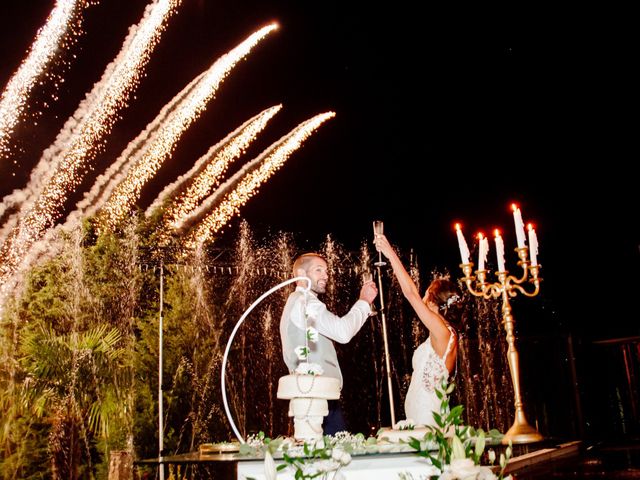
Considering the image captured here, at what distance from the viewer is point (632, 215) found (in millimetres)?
13641

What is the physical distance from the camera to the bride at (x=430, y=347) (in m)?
4.93

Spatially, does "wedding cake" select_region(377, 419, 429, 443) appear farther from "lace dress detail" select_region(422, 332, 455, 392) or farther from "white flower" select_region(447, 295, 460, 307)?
"white flower" select_region(447, 295, 460, 307)

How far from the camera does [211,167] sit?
15.7 meters

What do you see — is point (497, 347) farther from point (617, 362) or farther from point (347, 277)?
point (617, 362)

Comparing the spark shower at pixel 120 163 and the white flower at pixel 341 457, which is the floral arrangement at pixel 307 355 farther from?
the spark shower at pixel 120 163

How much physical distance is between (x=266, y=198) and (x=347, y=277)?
489 cm

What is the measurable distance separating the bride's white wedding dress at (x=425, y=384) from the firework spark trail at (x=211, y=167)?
11038mm

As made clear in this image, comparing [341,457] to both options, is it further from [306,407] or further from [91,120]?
[91,120]

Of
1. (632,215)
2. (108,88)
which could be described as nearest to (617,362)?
(632,215)

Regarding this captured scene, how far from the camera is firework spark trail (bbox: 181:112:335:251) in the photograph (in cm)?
1612

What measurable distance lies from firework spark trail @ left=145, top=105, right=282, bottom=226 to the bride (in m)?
10.8

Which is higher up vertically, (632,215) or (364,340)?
(632,215)

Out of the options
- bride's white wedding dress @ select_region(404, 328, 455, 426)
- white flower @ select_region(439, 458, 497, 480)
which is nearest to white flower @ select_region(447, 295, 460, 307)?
bride's white wedding dress @ select_region(404, 328, 455, 426)

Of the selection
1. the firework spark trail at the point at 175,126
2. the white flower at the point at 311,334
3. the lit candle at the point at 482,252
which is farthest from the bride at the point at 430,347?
the firework spark trail at the point at 175,126
